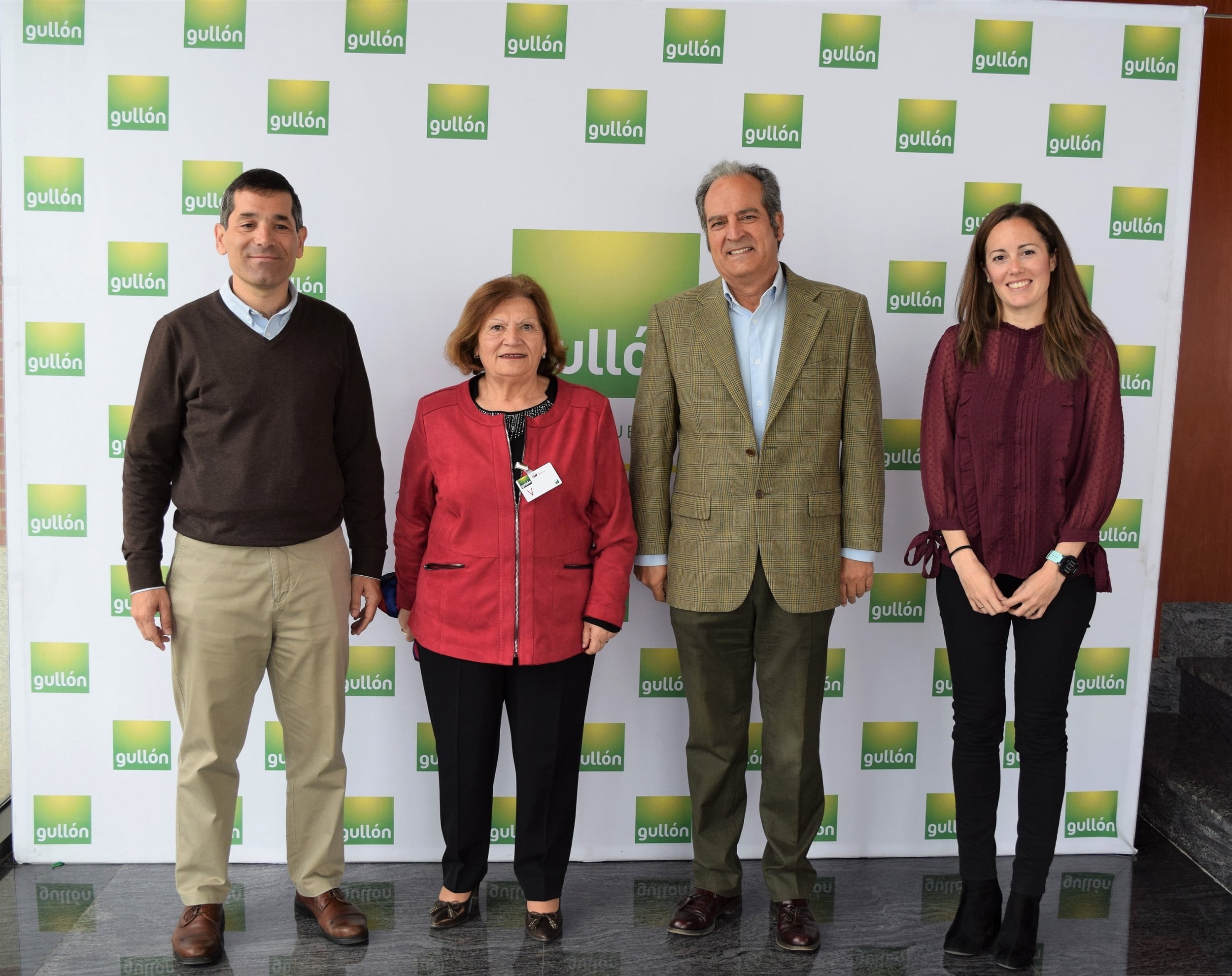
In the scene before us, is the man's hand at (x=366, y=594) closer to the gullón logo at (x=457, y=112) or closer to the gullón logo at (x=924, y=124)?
the gullón logo at (x=457, y=112)

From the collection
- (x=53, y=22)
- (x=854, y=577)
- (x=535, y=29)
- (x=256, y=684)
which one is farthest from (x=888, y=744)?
(x=53, y=22)

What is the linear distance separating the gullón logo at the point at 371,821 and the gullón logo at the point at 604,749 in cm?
64

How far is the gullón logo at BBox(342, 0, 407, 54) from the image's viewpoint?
287cm

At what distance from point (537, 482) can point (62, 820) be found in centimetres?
197

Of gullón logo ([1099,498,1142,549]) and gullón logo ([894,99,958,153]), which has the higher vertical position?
gullón logo ([894,99,958,153])

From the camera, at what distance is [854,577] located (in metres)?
2.54

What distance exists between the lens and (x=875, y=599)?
122 inches

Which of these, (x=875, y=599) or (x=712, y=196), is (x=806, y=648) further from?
(x=712, y=196)

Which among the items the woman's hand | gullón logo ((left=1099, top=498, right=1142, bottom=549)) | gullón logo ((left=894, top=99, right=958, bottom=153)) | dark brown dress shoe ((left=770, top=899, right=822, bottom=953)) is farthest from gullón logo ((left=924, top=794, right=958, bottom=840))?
gullón logo ((left=894, top=99, right=958, bottom=153))

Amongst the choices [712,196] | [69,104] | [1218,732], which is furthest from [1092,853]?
[69,104]

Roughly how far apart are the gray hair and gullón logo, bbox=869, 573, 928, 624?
3.97 feet

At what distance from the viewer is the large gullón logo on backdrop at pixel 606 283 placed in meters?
2.97

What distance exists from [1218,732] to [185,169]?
3948 mm

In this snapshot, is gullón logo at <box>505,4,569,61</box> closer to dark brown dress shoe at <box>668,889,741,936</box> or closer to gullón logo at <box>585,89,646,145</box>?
gullón logo at <box>585,89,646,145</box>
